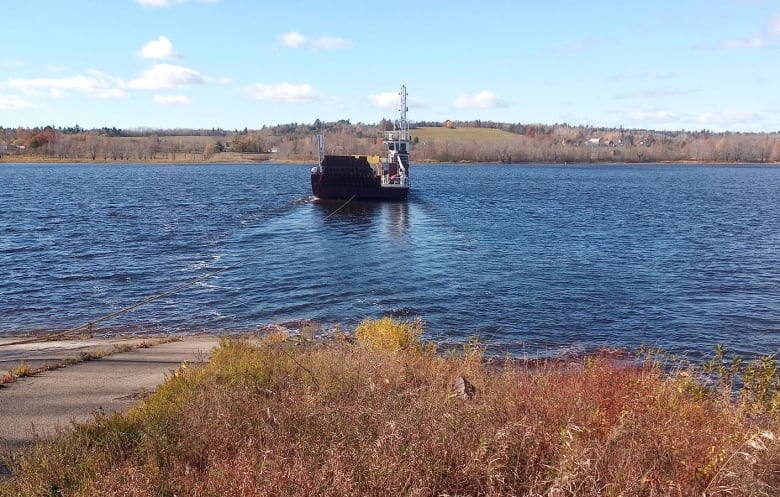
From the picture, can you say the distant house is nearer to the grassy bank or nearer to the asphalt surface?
the asphalt surface

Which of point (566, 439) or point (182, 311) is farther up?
point (566, 439)

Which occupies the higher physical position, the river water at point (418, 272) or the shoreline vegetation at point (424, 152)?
the shoreline vegetation at point (424, 152)

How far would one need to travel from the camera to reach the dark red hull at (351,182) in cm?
5391

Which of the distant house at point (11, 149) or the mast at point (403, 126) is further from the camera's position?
the distant house at point (11, 149)

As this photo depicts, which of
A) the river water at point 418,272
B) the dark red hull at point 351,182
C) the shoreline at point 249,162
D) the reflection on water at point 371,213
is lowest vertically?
the river water at point 418,272

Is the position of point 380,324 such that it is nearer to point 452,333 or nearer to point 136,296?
point 452,333

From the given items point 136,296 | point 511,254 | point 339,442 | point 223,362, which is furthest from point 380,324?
point 511,254

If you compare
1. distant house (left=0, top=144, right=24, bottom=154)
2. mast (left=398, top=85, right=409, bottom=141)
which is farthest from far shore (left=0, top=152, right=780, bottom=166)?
mast (left=398, top=85, right=409, bottom=141)

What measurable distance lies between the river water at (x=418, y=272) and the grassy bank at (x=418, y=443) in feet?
26.5

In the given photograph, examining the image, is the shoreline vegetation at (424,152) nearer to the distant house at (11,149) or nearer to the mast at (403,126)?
the distant house at (11,149)

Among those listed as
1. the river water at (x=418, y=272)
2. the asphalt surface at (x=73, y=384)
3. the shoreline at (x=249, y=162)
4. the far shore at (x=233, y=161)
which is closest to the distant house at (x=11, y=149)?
the far shore at (x=233, y=161)

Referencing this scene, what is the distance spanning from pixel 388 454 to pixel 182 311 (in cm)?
1468

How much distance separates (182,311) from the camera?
18016 mm

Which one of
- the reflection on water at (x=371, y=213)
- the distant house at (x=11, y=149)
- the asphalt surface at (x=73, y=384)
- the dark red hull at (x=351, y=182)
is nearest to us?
Answer: the asphalt surface at (x=73, y=384)
